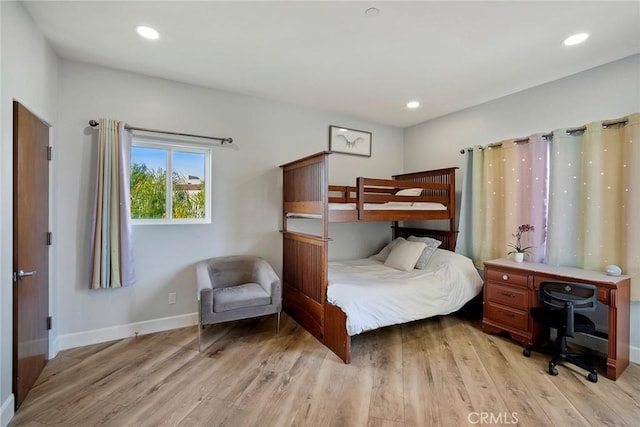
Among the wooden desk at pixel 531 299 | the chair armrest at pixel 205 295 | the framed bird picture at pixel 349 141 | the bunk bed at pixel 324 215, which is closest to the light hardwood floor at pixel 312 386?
the wooden desk at pixel 531 299

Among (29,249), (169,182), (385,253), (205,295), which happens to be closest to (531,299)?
(385,253)

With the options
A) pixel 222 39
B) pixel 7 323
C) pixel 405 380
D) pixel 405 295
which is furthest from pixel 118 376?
pixel 222 39

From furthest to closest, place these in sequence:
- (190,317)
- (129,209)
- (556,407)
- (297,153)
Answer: (297,153), (190,317), (129,209), (556,407)

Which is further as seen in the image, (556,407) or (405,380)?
(405,380)

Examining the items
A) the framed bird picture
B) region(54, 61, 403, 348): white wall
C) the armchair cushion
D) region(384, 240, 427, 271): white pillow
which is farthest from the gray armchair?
the framed bird picture

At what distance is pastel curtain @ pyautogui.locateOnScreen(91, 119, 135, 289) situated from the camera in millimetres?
2723

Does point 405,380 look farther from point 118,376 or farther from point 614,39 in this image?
point 614,39

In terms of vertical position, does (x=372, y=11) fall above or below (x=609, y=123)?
above

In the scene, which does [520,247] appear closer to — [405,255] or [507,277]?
[507,277]

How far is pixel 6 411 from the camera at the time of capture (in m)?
1.77

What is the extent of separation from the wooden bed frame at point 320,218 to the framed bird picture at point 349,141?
0.67 metres

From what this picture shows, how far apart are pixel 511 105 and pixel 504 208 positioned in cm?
122

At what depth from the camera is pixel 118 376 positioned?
2.30 meters

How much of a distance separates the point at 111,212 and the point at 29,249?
2.36 ft
